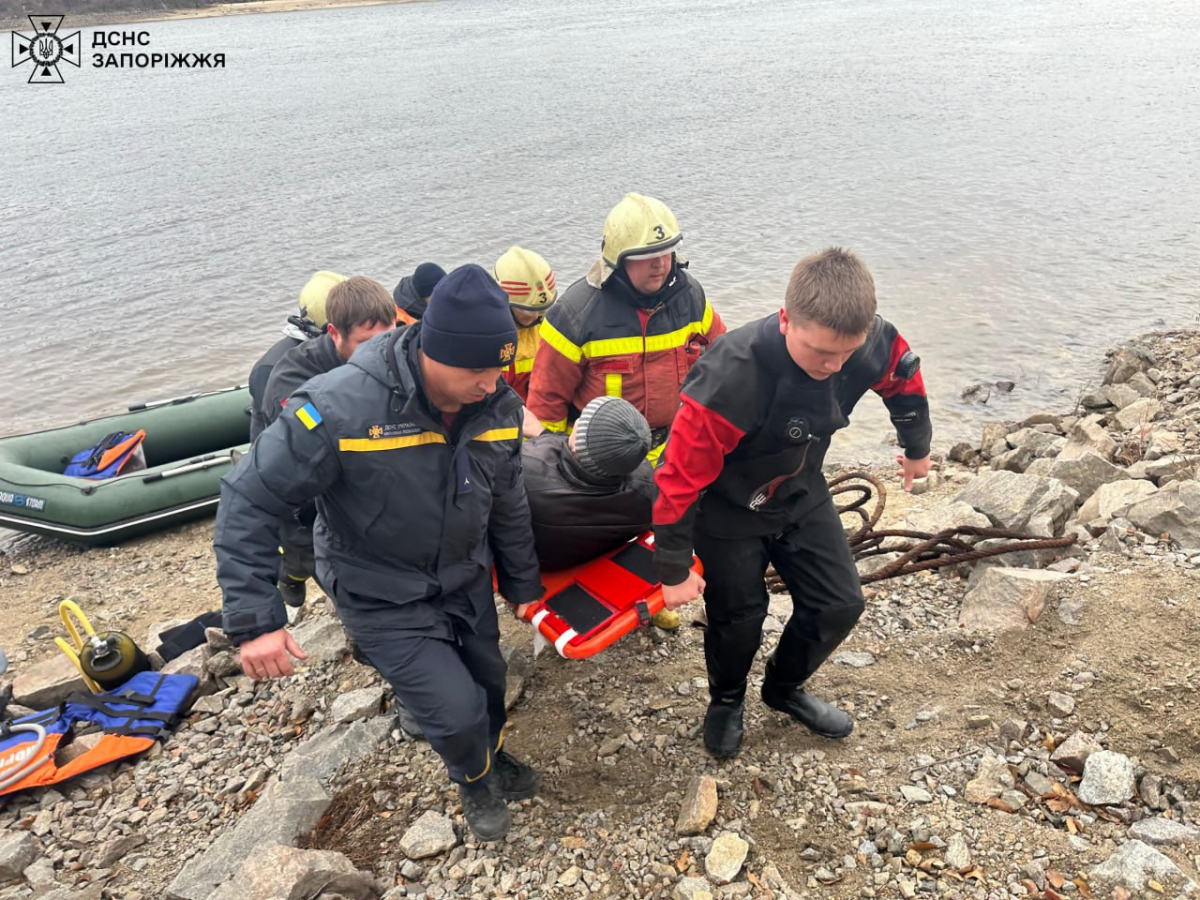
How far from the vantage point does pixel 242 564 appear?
2.83 meters

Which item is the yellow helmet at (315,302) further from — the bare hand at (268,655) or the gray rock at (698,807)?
the gray rock at (698,807)

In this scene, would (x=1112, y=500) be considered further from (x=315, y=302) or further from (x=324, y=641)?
(x=315, y=302)

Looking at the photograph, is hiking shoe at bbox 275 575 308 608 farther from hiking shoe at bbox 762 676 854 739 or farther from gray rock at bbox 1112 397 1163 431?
gray rock at bbox 1112 397 1163 431

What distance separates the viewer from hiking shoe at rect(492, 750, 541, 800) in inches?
143

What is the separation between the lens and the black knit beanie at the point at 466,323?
280 centimetres

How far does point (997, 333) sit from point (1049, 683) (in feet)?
30.2

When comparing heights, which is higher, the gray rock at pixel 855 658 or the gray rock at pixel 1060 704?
the gray rock at pixel 1060 704

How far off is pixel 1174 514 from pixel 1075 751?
1.99 m

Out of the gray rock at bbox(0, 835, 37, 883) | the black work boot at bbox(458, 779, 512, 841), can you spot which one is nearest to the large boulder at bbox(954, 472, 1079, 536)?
the black work boot at bbox(458, 779, 512, 841)

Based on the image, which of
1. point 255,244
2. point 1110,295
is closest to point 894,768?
point 1110,295

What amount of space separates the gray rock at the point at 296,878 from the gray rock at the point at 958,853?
2.05 metres

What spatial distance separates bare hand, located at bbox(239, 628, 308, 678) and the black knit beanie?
3.42 ft

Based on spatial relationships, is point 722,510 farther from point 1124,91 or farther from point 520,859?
point 1124,91

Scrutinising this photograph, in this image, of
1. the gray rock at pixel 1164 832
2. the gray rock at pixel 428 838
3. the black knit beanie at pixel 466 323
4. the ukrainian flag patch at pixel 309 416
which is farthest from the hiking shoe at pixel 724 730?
the ukrainian flag patch at pixel 309 416
